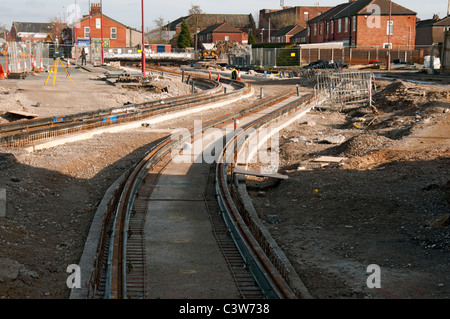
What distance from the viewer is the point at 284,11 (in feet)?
379

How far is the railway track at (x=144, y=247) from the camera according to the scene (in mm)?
7578

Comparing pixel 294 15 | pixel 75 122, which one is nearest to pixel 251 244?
pixel 75 122

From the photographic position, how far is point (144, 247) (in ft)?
30.7

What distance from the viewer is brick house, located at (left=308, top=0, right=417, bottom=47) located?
6525cm

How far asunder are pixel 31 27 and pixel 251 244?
157 m

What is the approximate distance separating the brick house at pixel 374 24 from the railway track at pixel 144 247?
182 ft

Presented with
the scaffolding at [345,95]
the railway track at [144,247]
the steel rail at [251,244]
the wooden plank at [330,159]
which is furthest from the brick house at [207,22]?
the steel rail at [251,244]

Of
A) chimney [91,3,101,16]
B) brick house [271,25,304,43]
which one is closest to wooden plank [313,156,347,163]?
brick house [271,25,304,43]

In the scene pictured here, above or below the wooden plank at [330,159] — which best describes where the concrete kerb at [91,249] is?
below

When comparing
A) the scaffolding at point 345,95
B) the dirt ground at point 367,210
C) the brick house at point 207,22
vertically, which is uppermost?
the brick house at point 207,22

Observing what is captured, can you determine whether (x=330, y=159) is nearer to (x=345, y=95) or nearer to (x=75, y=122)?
(x=75, y=122)

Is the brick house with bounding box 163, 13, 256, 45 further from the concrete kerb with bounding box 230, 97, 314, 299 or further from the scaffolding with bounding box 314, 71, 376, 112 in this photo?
the concrete kerb with bounding box 230, 97, 314, 299

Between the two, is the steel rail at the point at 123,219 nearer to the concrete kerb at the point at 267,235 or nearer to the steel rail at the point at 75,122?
the concrete kerb at the point at 267,235

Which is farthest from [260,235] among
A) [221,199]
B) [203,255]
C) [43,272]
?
[43,272]
